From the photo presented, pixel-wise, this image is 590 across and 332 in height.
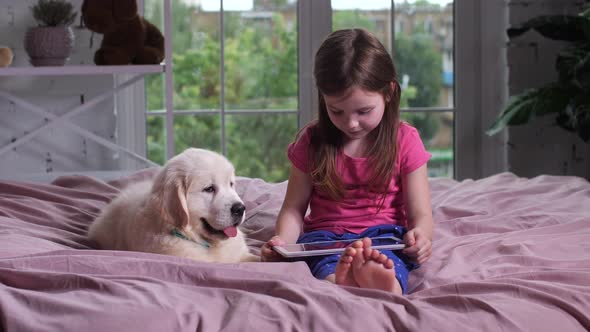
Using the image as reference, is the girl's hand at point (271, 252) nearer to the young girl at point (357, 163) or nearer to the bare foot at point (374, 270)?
the young girl at point (357, 163)

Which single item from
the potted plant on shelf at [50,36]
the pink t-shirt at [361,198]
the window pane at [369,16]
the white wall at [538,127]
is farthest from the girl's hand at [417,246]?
the window pane at [369,16]

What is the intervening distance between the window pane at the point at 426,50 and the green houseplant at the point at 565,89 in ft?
1.81

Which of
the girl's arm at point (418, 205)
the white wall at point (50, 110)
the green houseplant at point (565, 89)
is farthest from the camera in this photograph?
the white wall at point (50, 110)

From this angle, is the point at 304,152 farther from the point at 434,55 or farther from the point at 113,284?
the point at 434,55

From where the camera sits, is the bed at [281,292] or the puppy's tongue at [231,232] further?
the puppy's tongue at [231,232]

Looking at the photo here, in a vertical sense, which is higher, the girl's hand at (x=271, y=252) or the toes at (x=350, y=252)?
the toes at (x=350, y=252)

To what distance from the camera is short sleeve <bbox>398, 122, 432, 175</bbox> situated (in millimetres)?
1981

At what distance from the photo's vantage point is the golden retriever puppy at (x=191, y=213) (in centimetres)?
176

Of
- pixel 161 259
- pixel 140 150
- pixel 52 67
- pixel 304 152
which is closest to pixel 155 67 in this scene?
pixel 52 67

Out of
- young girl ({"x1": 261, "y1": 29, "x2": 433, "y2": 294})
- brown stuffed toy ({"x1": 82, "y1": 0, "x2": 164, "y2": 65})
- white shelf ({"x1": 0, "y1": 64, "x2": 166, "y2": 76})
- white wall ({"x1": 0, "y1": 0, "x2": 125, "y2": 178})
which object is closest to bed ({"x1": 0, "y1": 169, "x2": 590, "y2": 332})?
young girl ({"x1": 261, "y1": 29, "x2": 433, "y2": 294})

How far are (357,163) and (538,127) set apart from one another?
207 centimetres

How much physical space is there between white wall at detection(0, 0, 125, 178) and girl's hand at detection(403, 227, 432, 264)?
2316 millimetres

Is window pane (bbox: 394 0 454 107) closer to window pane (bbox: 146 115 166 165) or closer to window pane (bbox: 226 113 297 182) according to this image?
window pane (bbox: 226 113 297 182)

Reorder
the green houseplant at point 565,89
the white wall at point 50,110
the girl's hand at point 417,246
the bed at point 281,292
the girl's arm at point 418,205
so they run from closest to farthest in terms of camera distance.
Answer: the bed at point 281,292 → the girl's hand at point 417,246 → the girl's arm at point 418,205 → the green houseplant at point 565,89 → the white wall at point 50,110
